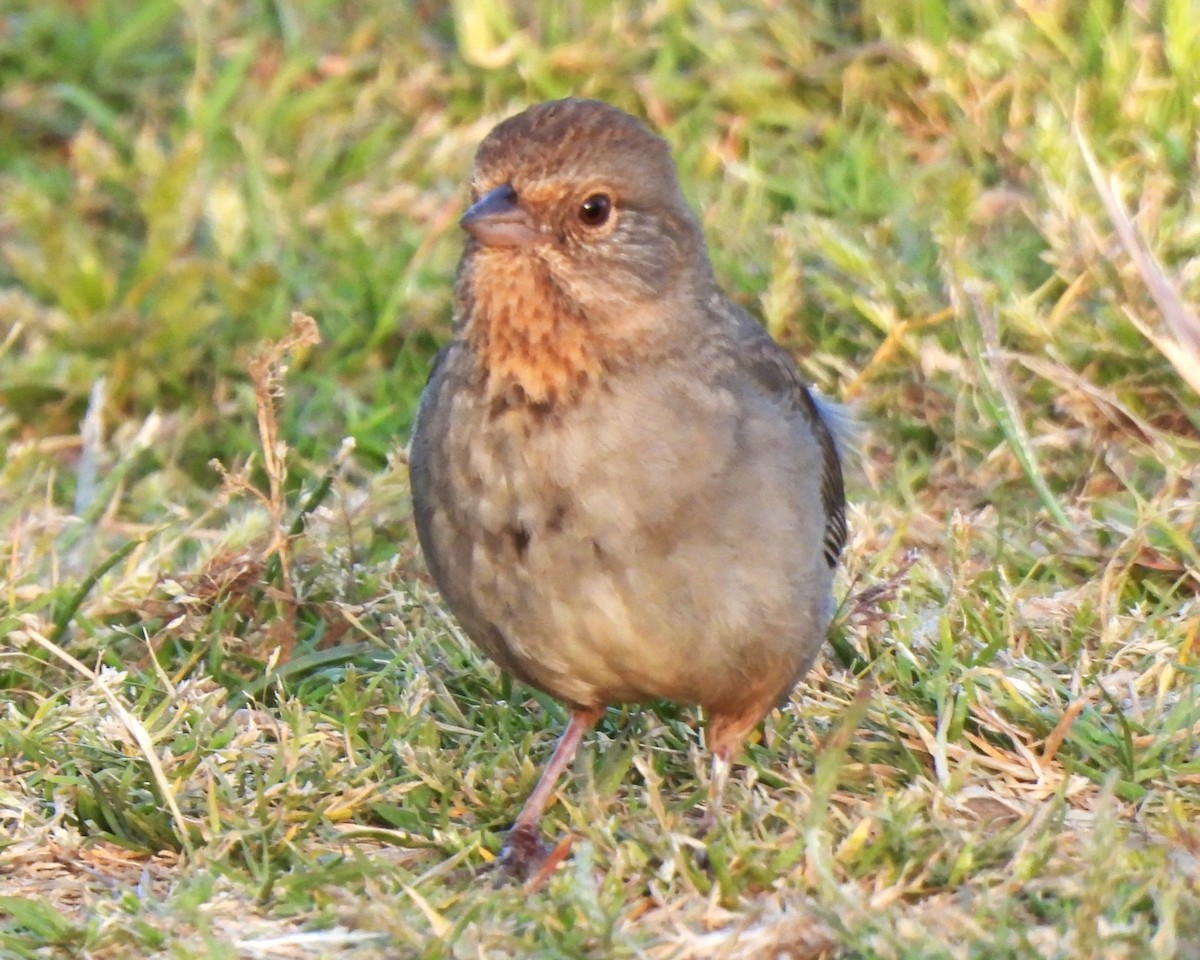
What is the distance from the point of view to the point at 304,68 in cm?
780

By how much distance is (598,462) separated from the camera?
13.3 feet

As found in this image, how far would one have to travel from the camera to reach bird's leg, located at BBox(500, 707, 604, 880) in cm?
414

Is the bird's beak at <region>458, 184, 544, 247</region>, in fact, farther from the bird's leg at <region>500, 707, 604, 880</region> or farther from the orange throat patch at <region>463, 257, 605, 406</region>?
the bird's leg at <region>500, 707, 604, 880</region>

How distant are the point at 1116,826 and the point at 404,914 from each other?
143 cm

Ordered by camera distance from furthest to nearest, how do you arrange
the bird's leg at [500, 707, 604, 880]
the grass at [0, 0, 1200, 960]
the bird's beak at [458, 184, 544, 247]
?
the bird's leg at [500, 707, 604, 880]
the bird's beak at [458, 184, 544, 247]
the grass at [0, 0, 1200, 960]

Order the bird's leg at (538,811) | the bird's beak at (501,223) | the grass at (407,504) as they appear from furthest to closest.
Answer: the bird's leg at (538,811) → the bird's beak at (501,223) → the grass at (407,504)

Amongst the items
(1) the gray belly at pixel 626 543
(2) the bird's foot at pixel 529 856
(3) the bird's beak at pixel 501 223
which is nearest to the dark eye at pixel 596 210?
(3) the bird's beak at pixel 501 223

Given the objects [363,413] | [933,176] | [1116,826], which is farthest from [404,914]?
[933,176]

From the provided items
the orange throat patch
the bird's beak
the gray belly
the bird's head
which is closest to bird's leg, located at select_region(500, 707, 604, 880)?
the gray belly

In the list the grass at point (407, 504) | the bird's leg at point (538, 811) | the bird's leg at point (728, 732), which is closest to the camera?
the grass at point (407, 504)

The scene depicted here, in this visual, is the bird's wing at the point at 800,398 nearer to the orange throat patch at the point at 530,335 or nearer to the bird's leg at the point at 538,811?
the orange throat patch at the point at 530,335

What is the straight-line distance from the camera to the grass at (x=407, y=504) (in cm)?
393

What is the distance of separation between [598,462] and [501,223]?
1.71 feet

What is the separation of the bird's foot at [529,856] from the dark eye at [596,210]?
1.27 metres
